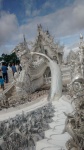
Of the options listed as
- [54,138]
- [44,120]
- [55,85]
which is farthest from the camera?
[55,85]

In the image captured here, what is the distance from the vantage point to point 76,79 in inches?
182

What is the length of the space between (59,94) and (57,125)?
4377 millimetres

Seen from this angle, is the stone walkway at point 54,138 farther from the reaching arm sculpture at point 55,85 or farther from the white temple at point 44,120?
the reaching arm sculpture at point 55,85

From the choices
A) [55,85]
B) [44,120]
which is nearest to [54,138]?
[44,120]

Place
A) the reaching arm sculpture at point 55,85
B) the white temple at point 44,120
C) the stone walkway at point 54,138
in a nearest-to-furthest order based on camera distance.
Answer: the white temple at point 44,120 < the stone walkway at point 54,138 < the reaching arm sculpture at point 55,85

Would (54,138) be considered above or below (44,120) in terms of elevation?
below

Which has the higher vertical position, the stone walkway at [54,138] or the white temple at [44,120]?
the white temple at [44,120]

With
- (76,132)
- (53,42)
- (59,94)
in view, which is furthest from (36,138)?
(53,42)

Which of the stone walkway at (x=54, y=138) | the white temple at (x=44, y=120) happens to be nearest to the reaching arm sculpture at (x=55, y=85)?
the white temple at (x=44, y=120)

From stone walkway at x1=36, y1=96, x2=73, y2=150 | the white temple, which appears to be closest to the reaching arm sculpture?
the white temple

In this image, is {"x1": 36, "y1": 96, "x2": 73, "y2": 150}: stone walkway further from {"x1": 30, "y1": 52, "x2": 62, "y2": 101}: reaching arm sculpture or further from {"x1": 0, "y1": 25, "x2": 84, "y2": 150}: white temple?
{"x1": 30, "y1": 52, "x2": 62, "y2": 101}: reaching arm sculpture

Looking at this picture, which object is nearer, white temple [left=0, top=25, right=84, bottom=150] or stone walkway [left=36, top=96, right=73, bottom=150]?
white temple [left=0, top=25, right=84, bottom=150]

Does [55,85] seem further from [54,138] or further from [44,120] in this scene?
[54,138]

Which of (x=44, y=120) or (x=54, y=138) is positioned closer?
(x=54, y=138)
